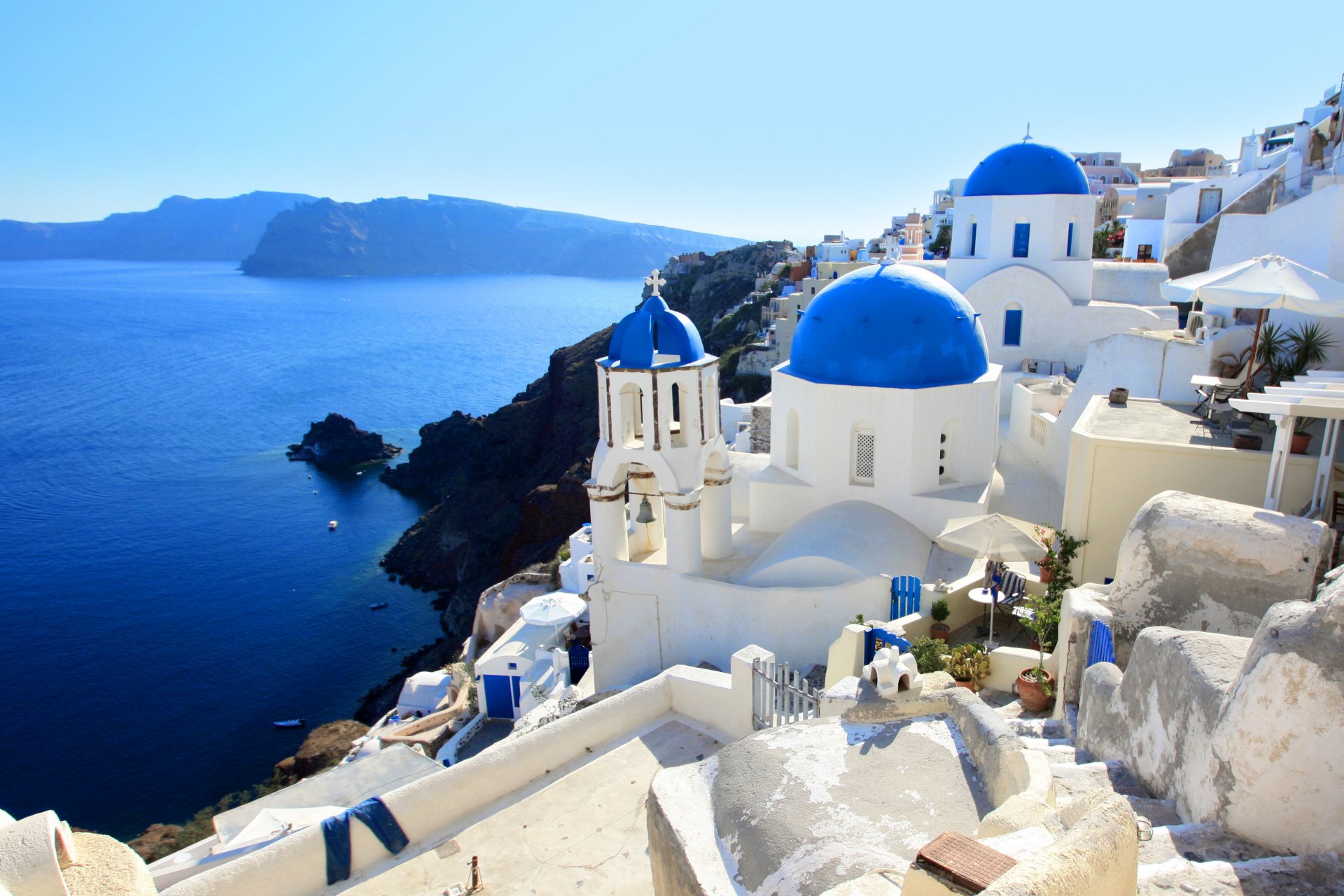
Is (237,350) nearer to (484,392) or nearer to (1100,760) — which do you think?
(484,392)

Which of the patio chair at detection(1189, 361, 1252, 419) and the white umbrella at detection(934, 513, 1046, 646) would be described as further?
the patio chair at detection(1189, 361, 1252, 419)

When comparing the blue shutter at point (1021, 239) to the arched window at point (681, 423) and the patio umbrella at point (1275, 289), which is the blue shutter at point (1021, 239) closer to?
the patio umbrella at point (1275, 289)

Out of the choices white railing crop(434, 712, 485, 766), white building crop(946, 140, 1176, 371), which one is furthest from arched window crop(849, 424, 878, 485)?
white railing crop(434, 712, 485, 766)

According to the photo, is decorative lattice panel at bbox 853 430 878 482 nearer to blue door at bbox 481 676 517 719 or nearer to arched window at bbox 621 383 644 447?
arched window at bbox 621 383 644 447

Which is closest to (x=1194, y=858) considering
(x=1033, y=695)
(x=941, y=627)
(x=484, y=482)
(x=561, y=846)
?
(x=1033, y=695)

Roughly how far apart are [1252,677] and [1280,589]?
9.62 ft

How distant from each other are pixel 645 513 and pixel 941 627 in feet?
16.8

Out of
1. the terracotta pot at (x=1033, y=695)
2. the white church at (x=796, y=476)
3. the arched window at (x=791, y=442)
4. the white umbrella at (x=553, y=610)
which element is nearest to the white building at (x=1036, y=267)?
the white church at (x=796, y=476)

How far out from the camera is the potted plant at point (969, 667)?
8359 millimetres

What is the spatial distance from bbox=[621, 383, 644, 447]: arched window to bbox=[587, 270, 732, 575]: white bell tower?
0.07ft

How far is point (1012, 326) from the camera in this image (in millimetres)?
20672

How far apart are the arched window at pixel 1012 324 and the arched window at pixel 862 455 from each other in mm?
9057

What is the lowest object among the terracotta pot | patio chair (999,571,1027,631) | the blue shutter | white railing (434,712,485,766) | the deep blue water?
the deep blue water

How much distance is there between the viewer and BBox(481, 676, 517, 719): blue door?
1975 cm
